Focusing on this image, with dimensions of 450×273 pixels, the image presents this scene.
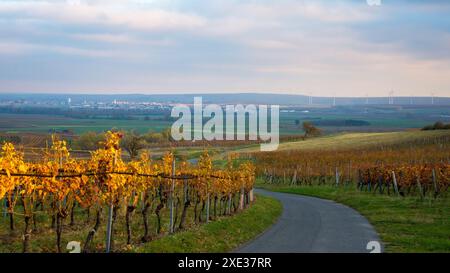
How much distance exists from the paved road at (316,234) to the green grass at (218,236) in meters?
0.47

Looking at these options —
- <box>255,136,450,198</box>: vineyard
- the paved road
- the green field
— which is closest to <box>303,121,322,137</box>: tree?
the green field

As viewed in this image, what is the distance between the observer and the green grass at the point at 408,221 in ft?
52.7

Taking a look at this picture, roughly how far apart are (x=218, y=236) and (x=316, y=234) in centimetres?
327

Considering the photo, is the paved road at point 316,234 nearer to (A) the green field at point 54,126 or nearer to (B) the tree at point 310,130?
(A) the green field at point 54,126

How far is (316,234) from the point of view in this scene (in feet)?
59.4

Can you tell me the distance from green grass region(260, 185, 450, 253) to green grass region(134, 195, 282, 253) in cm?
415

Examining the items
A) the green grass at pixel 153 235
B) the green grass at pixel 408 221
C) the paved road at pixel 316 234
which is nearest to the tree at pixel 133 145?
the green grass at pixel 153 235

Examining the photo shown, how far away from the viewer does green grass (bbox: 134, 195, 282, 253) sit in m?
14.6

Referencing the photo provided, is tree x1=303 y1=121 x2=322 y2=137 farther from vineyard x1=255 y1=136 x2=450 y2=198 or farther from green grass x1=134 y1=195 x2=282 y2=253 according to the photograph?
green grass x1=134 y1=195 x2=282 y2=253

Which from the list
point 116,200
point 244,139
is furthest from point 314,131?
point 116,200

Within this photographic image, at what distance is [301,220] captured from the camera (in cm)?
2273

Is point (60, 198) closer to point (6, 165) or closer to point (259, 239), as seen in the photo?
point (6, 165)
